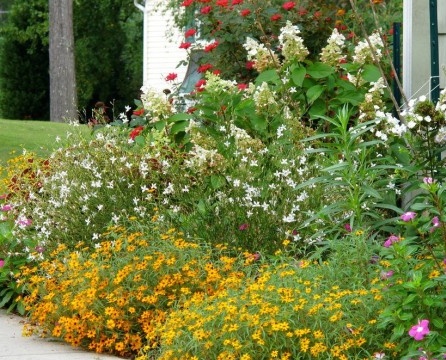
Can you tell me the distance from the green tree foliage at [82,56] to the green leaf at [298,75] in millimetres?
22602

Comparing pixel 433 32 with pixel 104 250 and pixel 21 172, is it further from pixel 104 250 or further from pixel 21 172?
pixel 21 172

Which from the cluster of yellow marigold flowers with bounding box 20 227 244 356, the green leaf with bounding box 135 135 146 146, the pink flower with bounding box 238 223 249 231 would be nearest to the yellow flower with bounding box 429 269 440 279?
the cluster of yellow marigold flowers with bounding box 20 227 244 356

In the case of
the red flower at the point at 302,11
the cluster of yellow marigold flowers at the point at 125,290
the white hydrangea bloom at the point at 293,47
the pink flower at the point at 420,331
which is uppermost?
the red flower at the point at 302,11

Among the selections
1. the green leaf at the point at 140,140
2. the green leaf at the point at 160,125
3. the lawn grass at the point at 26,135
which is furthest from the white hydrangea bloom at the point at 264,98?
the lawn grass at the point at 26,135

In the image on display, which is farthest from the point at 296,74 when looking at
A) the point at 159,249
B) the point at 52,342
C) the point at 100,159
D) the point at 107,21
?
the point at 107,21

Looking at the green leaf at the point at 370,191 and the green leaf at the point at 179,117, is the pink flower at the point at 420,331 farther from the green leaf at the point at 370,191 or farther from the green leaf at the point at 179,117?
the green leaf at the point at 179,117

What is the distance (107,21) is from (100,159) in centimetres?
2821

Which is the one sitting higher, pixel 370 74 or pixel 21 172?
pixel 370 74

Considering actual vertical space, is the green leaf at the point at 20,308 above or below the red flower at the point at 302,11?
below

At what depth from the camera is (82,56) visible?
33.9 metres

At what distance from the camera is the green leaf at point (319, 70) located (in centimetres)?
811

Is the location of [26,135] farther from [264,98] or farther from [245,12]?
[264,98]

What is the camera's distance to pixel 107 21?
116 feet

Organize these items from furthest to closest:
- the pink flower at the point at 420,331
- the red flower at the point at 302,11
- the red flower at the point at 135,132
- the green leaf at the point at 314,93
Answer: the red flower at the point at 302,11
the red flower at the point at 135,132
the green leaf at the point at 314,93
the pink flower at the point at 420,331
